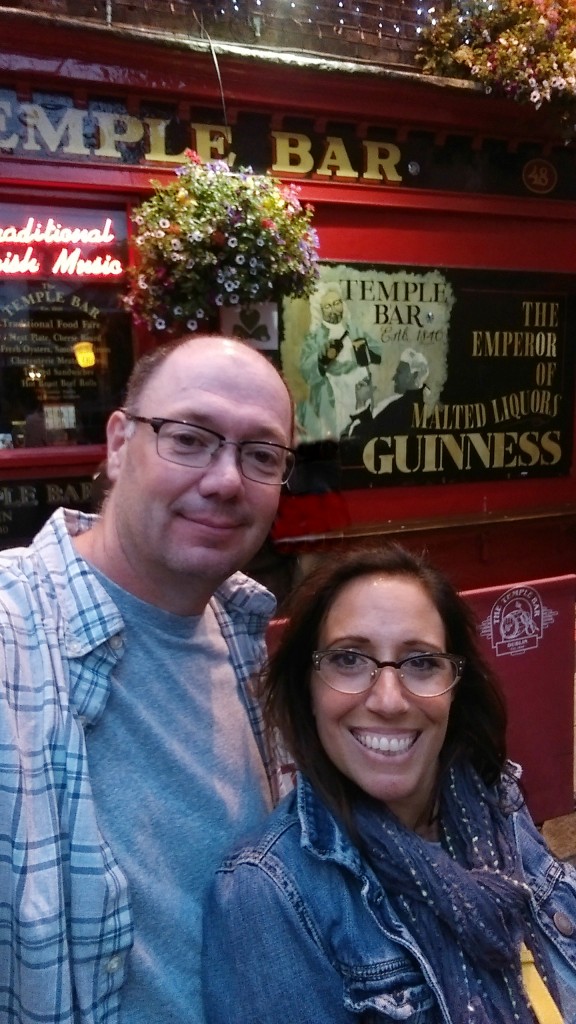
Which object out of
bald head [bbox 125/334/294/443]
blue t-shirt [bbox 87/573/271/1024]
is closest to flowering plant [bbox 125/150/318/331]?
bald head [bbox 125/334/294/443]

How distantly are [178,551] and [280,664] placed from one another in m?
0.38

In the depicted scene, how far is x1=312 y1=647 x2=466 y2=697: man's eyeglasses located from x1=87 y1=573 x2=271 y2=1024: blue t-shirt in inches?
11.1

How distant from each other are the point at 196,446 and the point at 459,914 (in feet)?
3.54

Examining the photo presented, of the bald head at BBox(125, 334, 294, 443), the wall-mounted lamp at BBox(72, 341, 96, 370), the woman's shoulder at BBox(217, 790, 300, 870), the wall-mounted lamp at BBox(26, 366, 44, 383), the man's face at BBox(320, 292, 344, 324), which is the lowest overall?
the woman's shoulder at BBox(217, 790, 300, 870)

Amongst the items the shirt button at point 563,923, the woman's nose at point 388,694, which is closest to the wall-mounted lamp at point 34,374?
the woman's nose at point 388,694

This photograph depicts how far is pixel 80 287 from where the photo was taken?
193 inches

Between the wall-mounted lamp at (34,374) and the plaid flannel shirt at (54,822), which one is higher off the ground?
the wall-mounted lamp at (34,374)

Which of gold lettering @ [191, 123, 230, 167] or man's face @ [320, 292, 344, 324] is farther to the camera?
man's face @ [320, 292, 344, 324]

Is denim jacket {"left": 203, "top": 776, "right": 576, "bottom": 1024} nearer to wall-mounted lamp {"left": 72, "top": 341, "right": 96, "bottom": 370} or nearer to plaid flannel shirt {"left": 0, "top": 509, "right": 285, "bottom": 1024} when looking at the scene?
plaid flannel shirt {"left": 0, "top": 509, "right": 285, "bottom": 1024}

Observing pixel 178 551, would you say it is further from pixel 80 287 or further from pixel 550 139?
pixel 550 139

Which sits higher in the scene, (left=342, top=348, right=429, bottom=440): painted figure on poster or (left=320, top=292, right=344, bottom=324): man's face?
(left=320, top=292, right=344, bottom=324): man's face

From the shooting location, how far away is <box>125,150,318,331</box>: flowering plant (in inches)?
168

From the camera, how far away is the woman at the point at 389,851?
140 cm

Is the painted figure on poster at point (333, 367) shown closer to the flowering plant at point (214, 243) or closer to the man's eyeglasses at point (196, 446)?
the flowering plant at point (214, 243)
